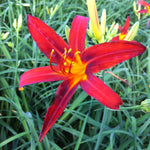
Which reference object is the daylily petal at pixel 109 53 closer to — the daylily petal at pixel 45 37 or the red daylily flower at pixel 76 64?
the red daylily flower at pixel 76 64

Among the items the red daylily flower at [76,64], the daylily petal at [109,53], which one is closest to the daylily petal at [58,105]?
the red daylily flower at [76,64]

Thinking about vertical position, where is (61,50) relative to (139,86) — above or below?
above

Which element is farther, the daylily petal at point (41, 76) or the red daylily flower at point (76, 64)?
the daylily petal at point (41, 76)

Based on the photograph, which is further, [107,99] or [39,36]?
[39,36]

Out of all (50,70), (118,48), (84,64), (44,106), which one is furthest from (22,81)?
(44,106)

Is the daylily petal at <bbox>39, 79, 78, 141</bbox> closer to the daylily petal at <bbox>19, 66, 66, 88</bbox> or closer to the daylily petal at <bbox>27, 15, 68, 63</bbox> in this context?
the daylily petal at <bbox>19, 66, 66, 88</bbox>

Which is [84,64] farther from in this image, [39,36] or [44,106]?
[44,106]
